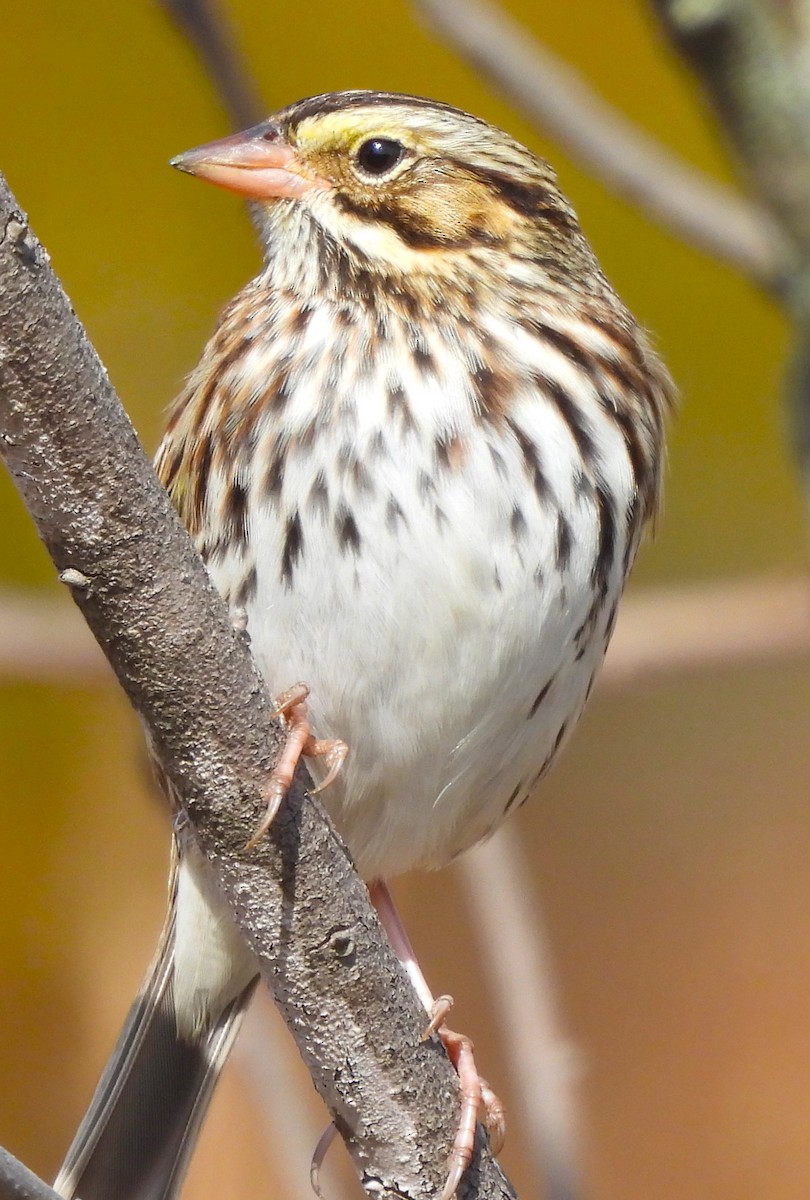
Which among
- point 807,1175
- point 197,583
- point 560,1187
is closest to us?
point 197,583

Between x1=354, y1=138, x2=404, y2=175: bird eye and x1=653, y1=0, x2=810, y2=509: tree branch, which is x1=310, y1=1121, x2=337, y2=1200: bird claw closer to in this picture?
x1=653, y1=0, x2=810, y2=509: tree branch

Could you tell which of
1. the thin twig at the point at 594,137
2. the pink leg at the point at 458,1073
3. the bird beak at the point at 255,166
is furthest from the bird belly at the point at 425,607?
the thin twig at the point at 594,137

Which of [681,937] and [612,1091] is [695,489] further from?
[612,1091]

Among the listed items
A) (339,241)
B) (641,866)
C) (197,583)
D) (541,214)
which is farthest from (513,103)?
(641,866)

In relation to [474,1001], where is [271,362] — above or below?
above

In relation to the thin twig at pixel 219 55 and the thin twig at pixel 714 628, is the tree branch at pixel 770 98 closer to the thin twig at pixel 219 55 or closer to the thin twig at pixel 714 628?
the thin twig at pixel 714 628

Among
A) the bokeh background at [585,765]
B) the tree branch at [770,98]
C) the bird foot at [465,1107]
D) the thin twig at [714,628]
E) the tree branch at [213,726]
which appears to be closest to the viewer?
the tree branch at [213,726]

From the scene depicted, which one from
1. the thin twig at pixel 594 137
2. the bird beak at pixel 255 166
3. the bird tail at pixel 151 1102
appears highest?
the thin twig at pixel 594 137

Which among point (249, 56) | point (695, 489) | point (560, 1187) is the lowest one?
point (560, 1187)
